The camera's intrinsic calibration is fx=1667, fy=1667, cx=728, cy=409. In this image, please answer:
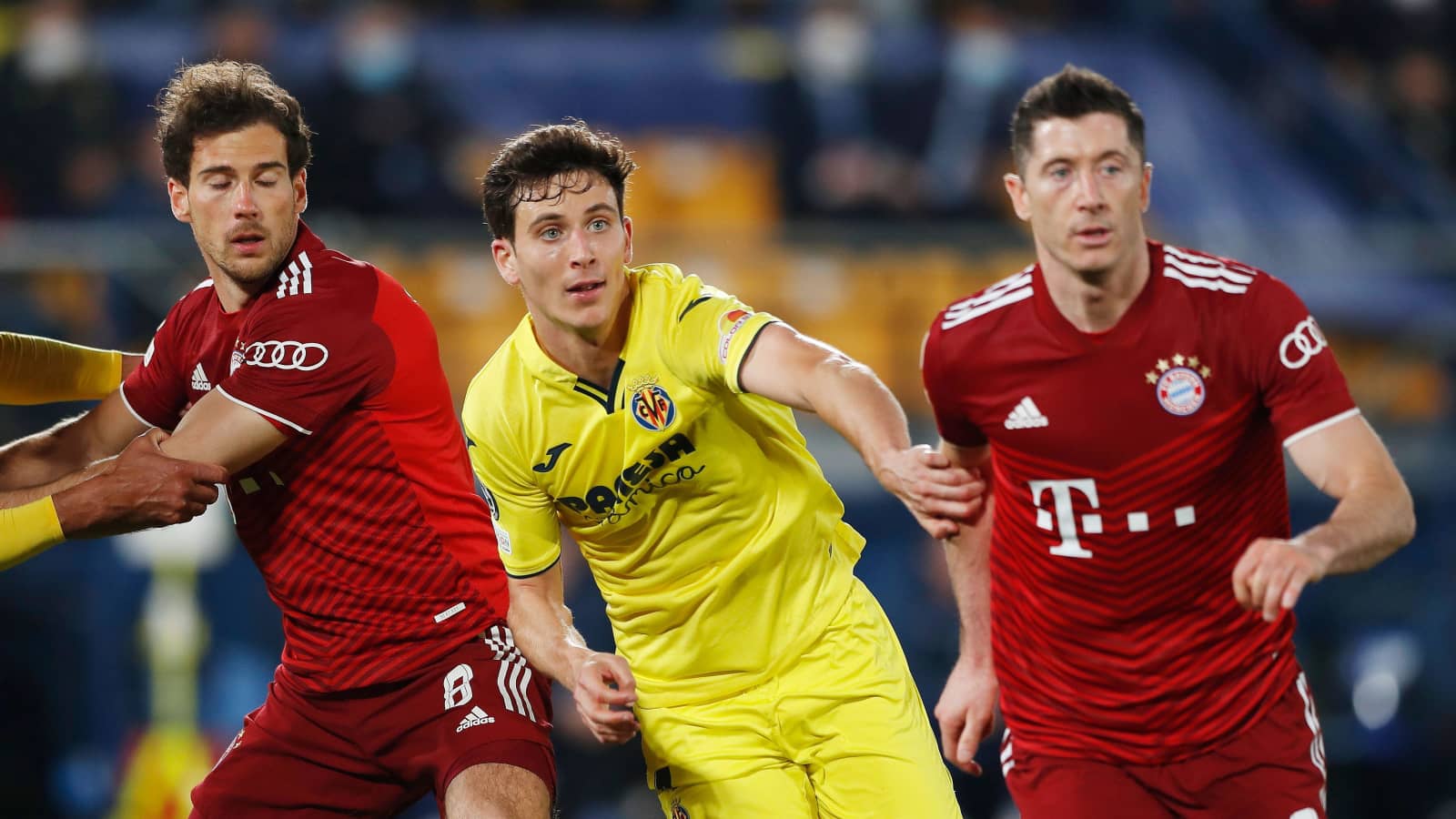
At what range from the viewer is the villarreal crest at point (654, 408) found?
15.5ft

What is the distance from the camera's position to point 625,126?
549 inches

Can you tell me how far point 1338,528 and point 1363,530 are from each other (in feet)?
0.26

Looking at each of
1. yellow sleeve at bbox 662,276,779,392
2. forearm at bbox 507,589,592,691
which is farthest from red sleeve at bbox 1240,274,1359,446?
forearm at bbox 507,589,592,691

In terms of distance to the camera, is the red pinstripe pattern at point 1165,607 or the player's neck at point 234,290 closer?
the red pinstripe pattern at point 1165,607

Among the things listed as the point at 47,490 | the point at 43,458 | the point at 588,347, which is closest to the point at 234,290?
the point at 47,490

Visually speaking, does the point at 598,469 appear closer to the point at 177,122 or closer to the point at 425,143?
the point at 177,122

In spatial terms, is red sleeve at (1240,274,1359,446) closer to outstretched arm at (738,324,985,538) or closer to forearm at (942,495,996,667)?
outstretched arm at (738,324,985,538)

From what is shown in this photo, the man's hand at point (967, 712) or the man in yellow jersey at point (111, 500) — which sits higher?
the man in yellow jersey at point (111, 500)

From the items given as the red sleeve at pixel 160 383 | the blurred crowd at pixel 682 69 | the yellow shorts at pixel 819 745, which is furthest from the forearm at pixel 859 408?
the blurred crowd at pixel 682 69

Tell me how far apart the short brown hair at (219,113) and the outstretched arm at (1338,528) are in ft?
9.92

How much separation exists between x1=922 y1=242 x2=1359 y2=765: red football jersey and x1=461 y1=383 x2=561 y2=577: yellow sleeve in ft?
3.95

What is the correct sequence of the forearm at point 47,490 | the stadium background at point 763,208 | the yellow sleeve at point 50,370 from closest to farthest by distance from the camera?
the forearm at point 47,490, the yellow sleeve at point 50,370, the stadium background at point 763,208

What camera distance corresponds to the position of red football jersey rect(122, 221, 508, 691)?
4.83 metres

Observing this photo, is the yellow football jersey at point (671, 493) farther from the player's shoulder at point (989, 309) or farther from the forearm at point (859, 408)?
the player's shoulder at point (989, 309)
